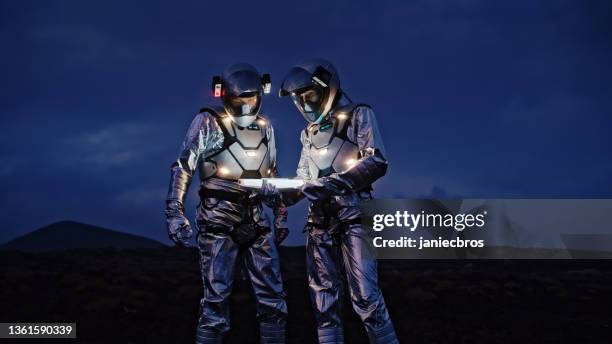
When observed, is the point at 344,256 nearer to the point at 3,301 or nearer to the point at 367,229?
the point at 367,229

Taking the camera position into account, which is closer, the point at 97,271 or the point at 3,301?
the point at 3,301

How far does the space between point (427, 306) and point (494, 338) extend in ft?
8.91

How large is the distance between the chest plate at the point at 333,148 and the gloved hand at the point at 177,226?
4.86 feet

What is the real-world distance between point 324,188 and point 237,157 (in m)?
1.07

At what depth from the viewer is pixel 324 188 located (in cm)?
632

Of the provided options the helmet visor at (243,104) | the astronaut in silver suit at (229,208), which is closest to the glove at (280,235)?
the astronaut in silver suit at (229,208)

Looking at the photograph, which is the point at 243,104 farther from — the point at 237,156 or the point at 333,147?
the point at 333,147

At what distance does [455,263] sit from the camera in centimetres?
1955

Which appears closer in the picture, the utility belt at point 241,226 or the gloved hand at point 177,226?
the gloved hand at point 177,226

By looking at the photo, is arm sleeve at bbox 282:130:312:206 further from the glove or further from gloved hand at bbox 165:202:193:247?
gloved hand at bbox 165:202:193:247

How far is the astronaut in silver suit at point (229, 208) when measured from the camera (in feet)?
21.1

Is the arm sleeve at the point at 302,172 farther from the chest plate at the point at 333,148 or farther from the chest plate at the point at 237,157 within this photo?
the chest plate at the point at 237,157

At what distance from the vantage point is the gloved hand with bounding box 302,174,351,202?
630 centimetres

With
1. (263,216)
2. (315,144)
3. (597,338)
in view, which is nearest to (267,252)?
(263,216)
